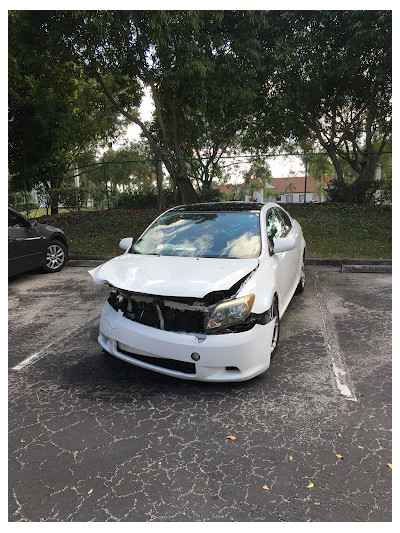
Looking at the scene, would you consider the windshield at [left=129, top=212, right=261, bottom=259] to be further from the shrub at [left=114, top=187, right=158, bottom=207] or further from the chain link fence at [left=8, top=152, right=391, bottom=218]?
the shrub at [left=114, top=187, right=158, bottom=207]

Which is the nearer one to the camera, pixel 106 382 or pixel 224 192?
pixel 106 382

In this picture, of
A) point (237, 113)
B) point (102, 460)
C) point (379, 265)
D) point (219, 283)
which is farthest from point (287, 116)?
point (102, 460)

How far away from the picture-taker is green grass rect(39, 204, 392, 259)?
9.78 metres

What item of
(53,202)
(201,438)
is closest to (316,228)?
(201,438)

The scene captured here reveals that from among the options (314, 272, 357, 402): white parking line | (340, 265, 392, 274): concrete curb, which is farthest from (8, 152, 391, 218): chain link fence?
(314, 272, 357, 402): white parking line

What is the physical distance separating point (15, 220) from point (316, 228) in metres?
8.52

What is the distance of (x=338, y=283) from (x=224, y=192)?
11658mm

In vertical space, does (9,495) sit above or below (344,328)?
below

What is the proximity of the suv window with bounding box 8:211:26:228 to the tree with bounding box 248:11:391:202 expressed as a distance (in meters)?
10.3

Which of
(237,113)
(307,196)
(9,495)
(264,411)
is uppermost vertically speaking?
(237,113)

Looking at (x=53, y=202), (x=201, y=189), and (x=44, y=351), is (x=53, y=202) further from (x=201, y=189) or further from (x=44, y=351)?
(x=44, y=351)

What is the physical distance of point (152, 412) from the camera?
122 inches

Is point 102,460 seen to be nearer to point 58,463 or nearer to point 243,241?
point 58,463

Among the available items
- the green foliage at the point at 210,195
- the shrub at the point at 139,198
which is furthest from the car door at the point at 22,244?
the shrub at the point at 139,198
